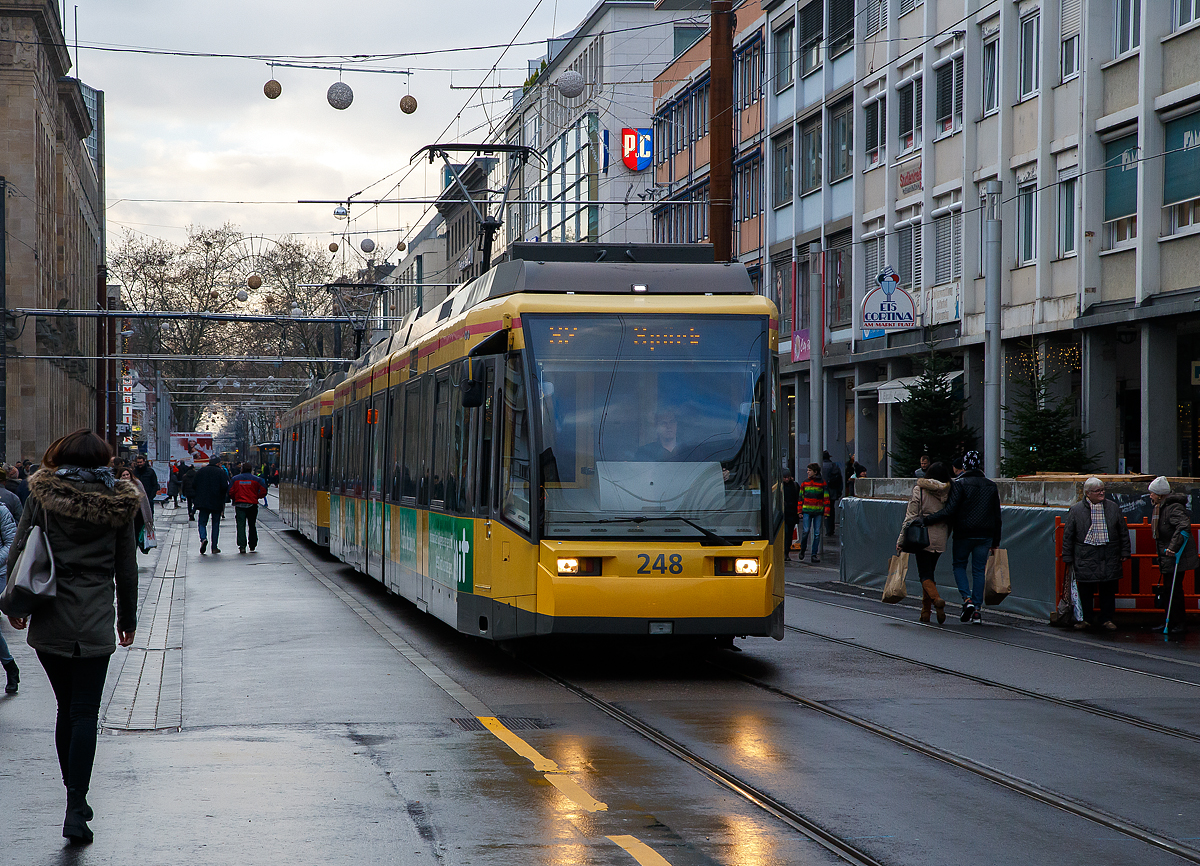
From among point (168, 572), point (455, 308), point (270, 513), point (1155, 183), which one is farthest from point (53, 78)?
point (455, 308)

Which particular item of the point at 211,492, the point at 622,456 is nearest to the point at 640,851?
the point at 622,456

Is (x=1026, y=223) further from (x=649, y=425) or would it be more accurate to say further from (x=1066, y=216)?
(x=649, y=425)

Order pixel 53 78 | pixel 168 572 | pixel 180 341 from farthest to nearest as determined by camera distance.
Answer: pixel 180 341 < pixel 53 78 < pixel 168 572

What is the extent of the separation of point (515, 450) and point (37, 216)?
52513 millimetres

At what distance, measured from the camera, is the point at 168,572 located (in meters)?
24.8

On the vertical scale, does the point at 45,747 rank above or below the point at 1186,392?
below

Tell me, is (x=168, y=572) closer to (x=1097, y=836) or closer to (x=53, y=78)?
(x=1097, y=836)

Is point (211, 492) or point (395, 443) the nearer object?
point (395, 443)

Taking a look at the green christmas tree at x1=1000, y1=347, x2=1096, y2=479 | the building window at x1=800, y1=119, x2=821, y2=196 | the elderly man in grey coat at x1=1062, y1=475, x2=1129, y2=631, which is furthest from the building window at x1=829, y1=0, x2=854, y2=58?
the elderly man in grey coat at x1=1062, y1=475, x2=1129, y2=631

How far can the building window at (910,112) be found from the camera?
115 feet

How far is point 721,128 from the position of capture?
23.6 meters

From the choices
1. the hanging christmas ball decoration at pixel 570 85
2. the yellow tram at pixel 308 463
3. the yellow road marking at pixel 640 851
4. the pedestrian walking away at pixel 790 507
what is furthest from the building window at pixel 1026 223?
the yellow road marking at pixel 640 851

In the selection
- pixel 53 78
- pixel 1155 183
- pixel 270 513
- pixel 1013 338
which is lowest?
pixel 270 513

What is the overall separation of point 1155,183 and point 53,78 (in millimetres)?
52665
